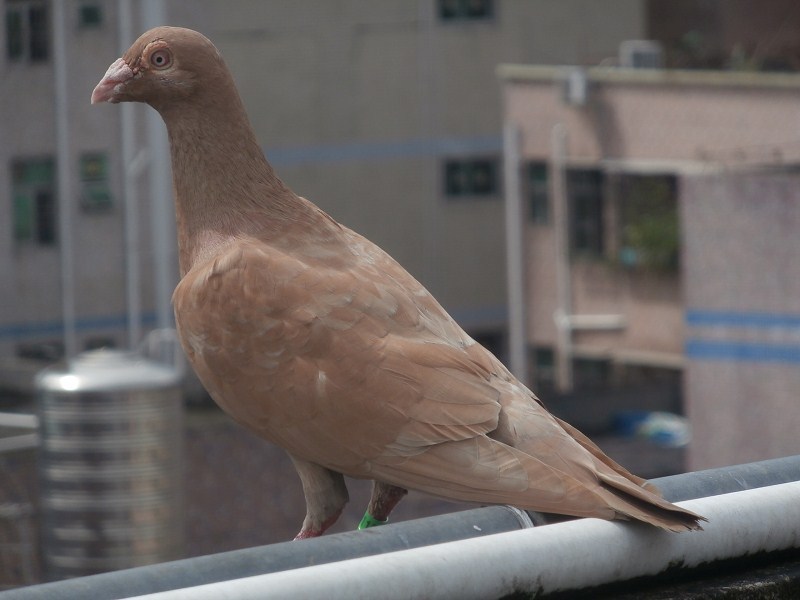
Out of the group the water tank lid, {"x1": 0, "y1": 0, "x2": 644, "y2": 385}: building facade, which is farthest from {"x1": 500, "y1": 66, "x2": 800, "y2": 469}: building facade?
the water tank lid

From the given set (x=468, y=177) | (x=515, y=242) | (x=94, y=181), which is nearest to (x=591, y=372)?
(x=515, y=242)

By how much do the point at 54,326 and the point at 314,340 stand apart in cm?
1315

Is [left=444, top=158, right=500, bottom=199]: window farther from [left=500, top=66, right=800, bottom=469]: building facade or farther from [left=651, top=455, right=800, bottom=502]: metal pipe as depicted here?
[left=651, top=455, right=800, bottom=502]: metal pipe

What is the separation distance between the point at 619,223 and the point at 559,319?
1.45m

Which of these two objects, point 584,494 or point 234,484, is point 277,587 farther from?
point 234,484

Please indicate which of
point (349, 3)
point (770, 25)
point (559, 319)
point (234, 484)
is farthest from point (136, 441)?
point (770, 25)

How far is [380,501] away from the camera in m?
3.62

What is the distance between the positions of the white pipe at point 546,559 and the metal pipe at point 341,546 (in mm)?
158

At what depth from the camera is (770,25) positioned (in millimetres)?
27906

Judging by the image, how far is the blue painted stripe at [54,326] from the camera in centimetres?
1591

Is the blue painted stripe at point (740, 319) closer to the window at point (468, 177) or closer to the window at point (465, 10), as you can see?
the window at point (468, 177)

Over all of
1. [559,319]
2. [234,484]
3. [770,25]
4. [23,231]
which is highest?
[770,25]

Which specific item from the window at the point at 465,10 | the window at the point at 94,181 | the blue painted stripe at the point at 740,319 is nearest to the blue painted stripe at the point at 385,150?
the window at the point at 465,10

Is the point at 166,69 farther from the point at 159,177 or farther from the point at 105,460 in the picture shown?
the point at 159,177
